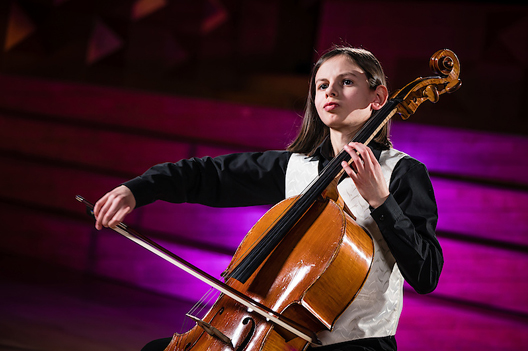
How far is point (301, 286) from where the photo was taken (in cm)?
103

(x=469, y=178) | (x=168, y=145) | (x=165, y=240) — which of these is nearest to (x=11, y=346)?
(x=165, y=240)

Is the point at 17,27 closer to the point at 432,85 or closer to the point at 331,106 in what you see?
the point at 331,106

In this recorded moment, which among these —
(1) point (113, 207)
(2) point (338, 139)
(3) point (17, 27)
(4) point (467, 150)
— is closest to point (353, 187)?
(2) point (338, 139)

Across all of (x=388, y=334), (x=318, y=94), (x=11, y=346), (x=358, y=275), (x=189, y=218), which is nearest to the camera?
(x=358, y=275)

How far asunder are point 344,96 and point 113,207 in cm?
60

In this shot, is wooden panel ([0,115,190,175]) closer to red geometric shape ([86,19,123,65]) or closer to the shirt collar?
red geometric shape ([86,19,123,65])

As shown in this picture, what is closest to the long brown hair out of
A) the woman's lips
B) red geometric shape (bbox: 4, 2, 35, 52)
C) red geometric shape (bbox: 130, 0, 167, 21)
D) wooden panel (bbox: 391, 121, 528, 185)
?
the woman's lips

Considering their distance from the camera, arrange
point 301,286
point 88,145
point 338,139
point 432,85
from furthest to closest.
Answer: point 88,145 → point 338,139 → point 432,85 → point 301,286

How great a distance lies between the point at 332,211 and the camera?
1.11 meters

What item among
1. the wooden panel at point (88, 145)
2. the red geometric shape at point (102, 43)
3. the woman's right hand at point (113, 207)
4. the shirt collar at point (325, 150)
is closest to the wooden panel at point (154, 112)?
the wooden panel at point (88, 145)

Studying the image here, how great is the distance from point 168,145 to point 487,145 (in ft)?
5.62

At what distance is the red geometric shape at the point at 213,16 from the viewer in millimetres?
3113

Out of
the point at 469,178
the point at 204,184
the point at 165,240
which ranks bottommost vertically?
the point at 165,240

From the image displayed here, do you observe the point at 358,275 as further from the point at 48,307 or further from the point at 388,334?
the point at 48,307
